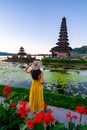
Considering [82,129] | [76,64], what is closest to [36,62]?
[82,129]

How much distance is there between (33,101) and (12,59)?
154ft

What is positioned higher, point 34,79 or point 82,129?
point 34,79

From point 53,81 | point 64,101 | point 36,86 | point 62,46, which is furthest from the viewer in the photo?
point 62,46

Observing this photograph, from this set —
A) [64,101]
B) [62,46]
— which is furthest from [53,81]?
[62,46]

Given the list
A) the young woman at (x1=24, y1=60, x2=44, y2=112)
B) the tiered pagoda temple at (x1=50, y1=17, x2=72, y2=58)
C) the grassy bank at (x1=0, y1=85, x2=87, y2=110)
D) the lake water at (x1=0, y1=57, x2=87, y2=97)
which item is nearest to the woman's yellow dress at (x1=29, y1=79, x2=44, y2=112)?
the young woman at (x1=24, y1=60, x2=44, y2=112)

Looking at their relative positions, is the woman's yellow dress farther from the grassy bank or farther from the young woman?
the grassy bank

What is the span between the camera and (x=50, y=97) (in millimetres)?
8992

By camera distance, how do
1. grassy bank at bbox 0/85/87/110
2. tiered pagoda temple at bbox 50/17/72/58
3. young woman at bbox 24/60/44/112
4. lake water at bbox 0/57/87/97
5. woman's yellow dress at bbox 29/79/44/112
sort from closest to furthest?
young woman at bbox 24/60/44/112 → woman's yellow dress at bbox 29/79/44/112 → grassy bank at bbox 0/85/87/110 → lake water at bbox 0/57/87/97 → tiered pagoda temple at bbox 50/17/72/58

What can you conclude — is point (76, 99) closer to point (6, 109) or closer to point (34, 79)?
point (34, 79)

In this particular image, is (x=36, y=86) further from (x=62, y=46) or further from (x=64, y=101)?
(x=62, y=46)

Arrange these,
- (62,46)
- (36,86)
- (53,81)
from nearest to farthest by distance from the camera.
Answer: (36,86)
(53,81)
(62,46)

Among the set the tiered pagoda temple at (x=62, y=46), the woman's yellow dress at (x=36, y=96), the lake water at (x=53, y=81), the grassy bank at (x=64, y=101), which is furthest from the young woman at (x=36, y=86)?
the tiered pagoda temple at (x=62, y=46)

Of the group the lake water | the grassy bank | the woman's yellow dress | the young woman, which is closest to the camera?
the young woman

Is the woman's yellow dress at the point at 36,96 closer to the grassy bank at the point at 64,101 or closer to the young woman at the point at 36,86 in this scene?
the young woman at the point at 36,86
